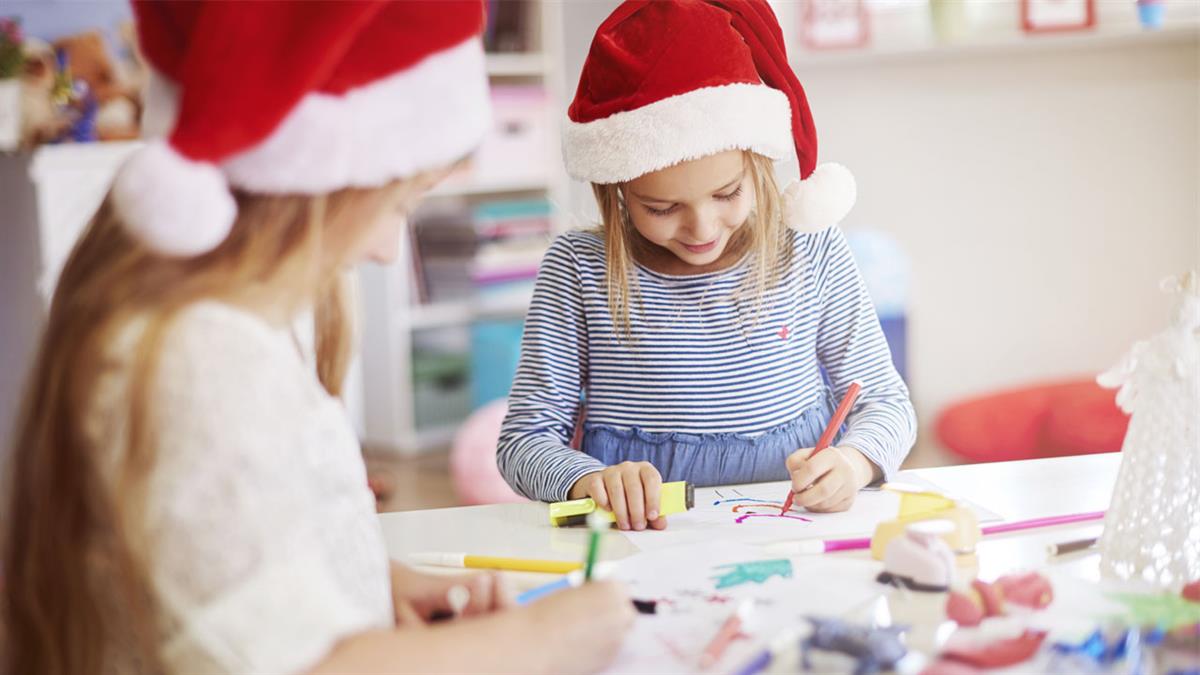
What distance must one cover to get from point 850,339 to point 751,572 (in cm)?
48

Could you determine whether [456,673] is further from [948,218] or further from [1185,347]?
[948,218]

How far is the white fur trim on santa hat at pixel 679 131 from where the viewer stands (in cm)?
116

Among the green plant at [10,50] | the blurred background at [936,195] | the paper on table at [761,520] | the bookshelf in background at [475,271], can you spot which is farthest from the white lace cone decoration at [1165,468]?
the bookshelf in background at [475,271]

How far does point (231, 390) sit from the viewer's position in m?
0.67

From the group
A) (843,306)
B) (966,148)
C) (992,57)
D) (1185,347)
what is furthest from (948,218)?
(1185,347)

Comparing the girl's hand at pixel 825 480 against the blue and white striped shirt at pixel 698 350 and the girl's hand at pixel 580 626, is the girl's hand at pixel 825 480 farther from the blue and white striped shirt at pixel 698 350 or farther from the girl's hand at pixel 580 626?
the girl's hand at pixel 580 626

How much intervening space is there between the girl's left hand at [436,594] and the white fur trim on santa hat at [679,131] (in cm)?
44

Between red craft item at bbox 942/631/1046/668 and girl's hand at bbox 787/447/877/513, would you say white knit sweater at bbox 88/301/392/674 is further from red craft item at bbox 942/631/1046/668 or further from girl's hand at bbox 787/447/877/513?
girl's hand at bbox 787/447/877/513

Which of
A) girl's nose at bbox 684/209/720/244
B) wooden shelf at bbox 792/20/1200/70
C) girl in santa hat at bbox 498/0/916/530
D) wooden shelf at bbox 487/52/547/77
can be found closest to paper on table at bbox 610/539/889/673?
girl in santa hat at bbox 498/0/916/530

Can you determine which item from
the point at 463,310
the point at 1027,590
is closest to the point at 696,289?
the point at 1027,590

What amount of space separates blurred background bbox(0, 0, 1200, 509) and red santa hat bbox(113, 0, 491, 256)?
186 cm

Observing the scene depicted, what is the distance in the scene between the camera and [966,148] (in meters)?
2.89

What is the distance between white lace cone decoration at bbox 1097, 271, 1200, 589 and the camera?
876 millimetres

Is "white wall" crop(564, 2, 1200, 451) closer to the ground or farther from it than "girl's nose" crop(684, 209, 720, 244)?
closer to the ground
